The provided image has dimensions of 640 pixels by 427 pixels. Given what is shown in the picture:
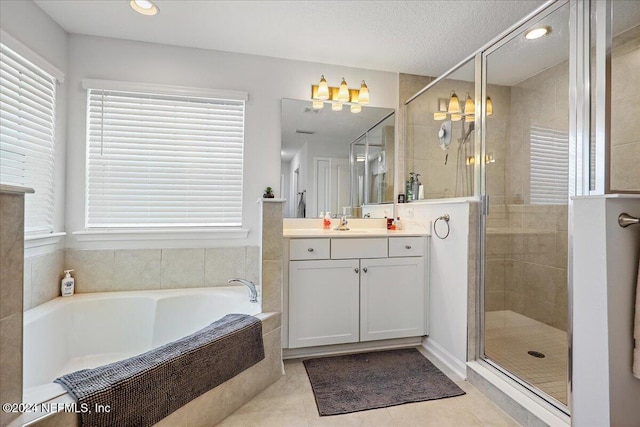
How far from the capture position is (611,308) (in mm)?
1113

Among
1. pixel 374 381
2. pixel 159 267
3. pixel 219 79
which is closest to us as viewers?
pixel 374 381

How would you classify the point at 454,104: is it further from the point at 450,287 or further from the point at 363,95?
the point at 450,287

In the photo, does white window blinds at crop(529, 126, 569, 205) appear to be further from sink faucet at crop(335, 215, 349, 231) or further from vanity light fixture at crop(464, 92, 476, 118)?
sink faucet at crop(335, 215, 349, 231)

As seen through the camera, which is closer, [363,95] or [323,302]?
[323,302]

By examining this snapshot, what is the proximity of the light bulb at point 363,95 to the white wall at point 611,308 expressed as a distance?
1923 millimetres

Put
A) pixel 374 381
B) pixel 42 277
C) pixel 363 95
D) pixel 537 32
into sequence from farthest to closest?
pixel 363 95
pixel 42 277
pixel 374 381
pixel 537 32

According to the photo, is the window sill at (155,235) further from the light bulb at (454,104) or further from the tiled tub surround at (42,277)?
the light bulb at (454,104)

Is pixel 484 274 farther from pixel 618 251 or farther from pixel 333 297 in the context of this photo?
pixel 333 297

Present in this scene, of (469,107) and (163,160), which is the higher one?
(469,107)

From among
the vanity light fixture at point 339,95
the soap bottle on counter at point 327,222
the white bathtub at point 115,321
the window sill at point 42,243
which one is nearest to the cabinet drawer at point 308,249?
the white bathtub at point 115,321

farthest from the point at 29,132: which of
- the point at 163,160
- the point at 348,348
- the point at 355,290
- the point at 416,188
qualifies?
the point at 416,188

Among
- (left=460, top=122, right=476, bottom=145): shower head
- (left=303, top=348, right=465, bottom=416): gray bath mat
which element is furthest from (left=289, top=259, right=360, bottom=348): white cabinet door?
(left=460, top=122, right=476, bottom=145): shower head

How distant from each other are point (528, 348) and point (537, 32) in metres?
1.96

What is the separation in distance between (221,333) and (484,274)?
1.63m
